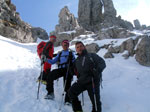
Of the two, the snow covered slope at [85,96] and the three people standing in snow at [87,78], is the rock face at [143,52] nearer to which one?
the snow covered slope at [85,96]

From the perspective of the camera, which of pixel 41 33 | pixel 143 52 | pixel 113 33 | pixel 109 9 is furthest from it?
pixel 41 33

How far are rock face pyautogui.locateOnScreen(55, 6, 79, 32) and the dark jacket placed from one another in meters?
57.8

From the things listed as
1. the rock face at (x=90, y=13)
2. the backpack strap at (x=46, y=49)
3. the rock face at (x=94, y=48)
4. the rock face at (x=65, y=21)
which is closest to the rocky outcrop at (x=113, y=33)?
the rock face at (x=94, y=48)

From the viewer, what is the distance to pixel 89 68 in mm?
4359

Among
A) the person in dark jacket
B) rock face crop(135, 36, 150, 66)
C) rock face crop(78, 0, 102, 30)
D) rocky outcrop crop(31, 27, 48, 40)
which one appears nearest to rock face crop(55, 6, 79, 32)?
rock face crop(78, 0, 102, 30)

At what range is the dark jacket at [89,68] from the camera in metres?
4.26

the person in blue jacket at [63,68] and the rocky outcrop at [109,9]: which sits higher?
the rocky outcrop at [109,9]

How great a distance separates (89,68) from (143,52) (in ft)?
27.7

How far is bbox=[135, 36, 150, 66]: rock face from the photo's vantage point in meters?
10.2

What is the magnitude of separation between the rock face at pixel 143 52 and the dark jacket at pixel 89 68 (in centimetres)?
759

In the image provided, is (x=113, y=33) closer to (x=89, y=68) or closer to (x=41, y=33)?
(x=89, y=68)

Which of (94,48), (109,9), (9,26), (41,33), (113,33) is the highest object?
(109,9)

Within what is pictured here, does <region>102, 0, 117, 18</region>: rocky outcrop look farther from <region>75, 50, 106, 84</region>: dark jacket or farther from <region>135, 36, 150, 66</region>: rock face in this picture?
<region>75, 50, 106, 84</region>: dark jacket

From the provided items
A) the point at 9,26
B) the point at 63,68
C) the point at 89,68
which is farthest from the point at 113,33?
the point at 9,26
